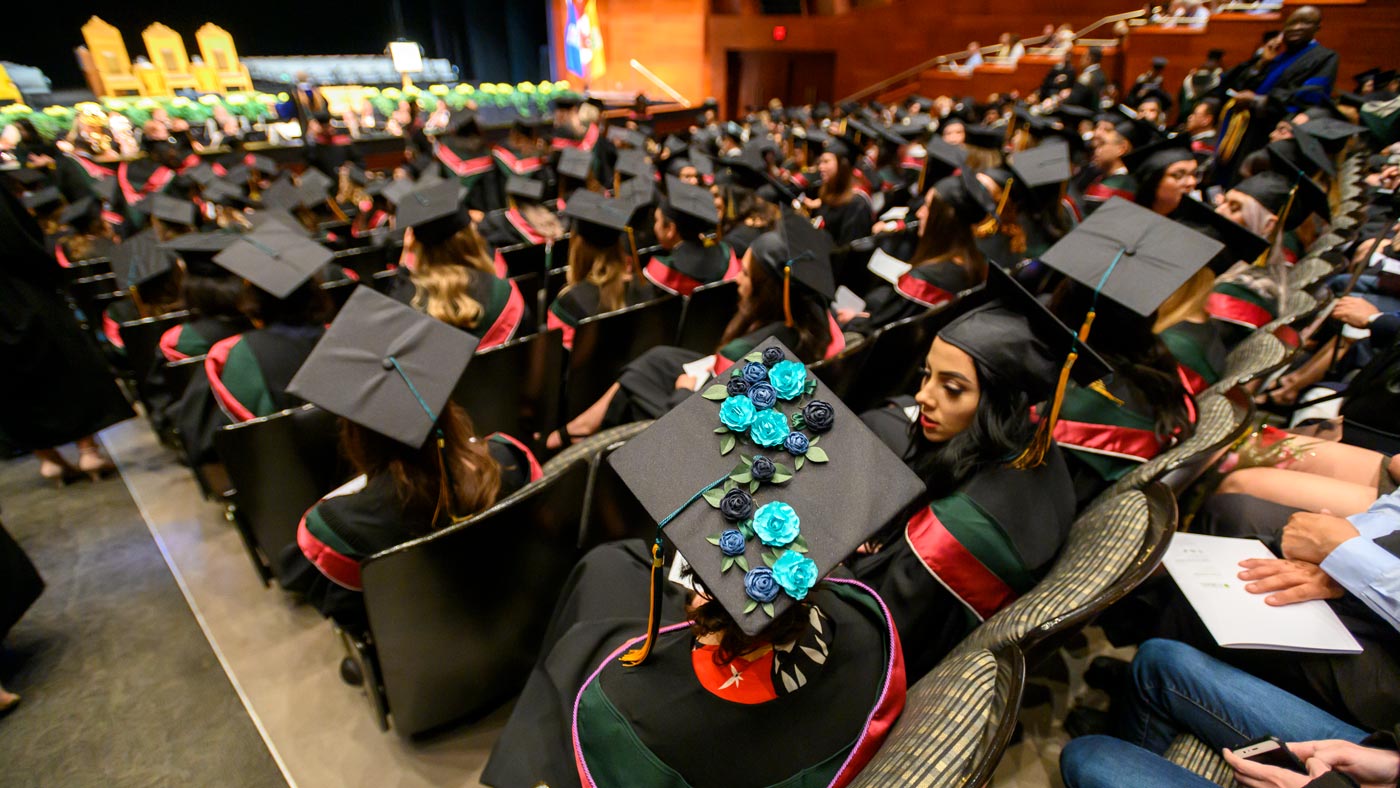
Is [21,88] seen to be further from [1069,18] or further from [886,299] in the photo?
[1069,18]

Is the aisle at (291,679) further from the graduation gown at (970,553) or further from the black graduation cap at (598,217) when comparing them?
the black graduation cap at (598,217)

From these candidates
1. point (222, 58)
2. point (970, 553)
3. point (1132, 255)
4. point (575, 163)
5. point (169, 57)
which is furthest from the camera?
point (222, 58)

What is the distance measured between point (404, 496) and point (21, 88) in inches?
695

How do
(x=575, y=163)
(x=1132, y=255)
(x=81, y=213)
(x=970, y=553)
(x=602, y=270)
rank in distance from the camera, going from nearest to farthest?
(x=970, y=553) → (x=1132, y=255) → (x=602, y=270) → (x=81, y=213) → (x=575, y=163)

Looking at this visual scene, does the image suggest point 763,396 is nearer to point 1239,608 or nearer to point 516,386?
point 1239,608

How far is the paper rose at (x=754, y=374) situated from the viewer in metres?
1.16

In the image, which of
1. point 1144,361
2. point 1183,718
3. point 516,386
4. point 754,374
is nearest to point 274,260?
point 516,386

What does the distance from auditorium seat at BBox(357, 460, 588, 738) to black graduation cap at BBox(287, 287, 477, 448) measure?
0.89ft

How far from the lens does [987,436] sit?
4.68ft

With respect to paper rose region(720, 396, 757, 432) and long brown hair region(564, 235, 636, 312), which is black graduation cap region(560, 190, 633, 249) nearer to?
long brown hair region(564, 235, 636, 312)

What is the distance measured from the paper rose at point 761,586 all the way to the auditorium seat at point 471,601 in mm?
726

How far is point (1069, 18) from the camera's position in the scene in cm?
1284

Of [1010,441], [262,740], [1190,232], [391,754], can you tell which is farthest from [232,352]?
[1190,232]

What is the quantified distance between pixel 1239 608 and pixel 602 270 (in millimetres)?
2748
